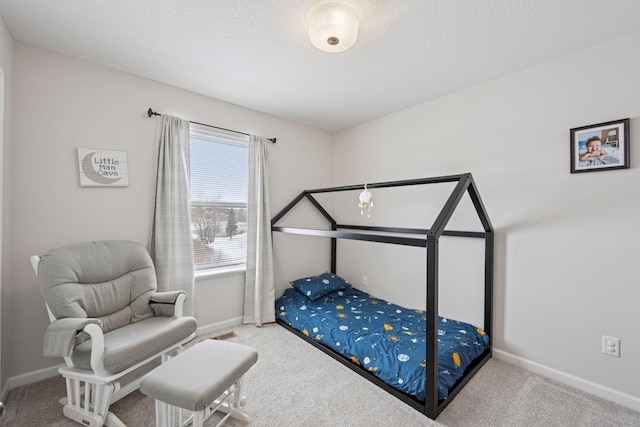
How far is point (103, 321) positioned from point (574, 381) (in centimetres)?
331

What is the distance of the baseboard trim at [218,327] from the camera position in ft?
8.89

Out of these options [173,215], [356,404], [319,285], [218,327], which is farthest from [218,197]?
[356,404]

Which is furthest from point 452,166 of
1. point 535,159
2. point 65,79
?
point 65,79

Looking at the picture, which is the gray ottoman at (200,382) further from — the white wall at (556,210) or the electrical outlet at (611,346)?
the electrical outlet at (611,346)

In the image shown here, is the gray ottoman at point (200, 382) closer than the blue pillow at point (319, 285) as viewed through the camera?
Yes

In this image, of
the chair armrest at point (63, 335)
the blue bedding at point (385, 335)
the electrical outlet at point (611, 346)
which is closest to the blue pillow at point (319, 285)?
the blue bedding at point (385, 335)

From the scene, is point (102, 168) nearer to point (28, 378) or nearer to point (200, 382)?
point (28, 378)

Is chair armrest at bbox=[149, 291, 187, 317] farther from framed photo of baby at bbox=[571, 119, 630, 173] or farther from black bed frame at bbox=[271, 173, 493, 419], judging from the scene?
framed photo of baby at bbox=[571, 119, 630, 173]

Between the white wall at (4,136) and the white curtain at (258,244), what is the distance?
69.6 inches

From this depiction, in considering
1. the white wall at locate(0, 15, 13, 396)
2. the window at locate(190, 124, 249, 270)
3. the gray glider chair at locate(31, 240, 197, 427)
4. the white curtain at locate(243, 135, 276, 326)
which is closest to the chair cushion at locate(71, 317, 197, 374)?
the gray glider chair at locate(31, 240, 197, 427)

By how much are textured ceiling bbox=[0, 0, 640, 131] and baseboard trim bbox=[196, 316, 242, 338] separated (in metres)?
2.35

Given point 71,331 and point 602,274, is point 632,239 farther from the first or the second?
point 71,331

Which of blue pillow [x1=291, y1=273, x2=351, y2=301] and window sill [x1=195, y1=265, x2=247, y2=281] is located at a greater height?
window sill [x1=195, y1=265, x2=247, y2=281]

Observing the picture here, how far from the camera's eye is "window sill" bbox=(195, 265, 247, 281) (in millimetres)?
2720
